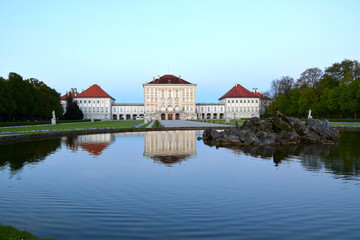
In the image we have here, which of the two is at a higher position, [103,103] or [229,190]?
[103,103]

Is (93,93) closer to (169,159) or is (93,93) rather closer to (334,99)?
(334,99)

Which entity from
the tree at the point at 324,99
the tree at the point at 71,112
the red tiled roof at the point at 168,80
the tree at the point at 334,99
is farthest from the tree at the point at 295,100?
the tree at the point at 71,112

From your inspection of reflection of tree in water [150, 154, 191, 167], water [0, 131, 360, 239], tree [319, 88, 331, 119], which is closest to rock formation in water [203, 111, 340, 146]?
reflection of tree in water [150, 154, 191, 167]

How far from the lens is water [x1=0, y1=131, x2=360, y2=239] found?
4.97 m

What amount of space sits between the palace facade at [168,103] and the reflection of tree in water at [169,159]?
74810mm

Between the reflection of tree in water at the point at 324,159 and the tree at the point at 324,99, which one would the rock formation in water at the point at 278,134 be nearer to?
the reflection of tree in water at the point at 324,159

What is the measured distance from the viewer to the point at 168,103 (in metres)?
90.8

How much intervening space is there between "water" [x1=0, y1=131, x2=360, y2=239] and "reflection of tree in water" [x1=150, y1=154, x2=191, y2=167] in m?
0.08

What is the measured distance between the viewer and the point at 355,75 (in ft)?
164

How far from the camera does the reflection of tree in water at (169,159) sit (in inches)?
447

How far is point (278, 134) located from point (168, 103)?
241 feet

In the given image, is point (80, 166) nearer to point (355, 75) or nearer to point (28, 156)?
point (28, 156)

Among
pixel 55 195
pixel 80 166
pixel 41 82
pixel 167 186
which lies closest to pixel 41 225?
pixel 55 195

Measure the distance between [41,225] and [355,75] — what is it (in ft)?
184
